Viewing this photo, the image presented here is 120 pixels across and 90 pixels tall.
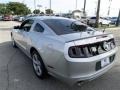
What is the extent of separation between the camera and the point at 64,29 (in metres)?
4.22

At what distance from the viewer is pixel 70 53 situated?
3.13m

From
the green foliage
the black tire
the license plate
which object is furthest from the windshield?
the green foliage

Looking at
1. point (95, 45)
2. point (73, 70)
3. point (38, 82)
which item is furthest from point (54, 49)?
point (38, 82)

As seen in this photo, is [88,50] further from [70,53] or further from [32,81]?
[32,81]

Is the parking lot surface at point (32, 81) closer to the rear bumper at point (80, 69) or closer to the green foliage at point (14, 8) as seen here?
the rear bumper at point (80, 69)

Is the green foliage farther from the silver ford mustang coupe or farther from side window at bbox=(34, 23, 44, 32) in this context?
the silver ford mustang coupe

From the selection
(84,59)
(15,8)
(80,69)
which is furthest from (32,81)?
(15,8)

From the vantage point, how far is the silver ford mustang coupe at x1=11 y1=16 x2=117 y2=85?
3137 mm

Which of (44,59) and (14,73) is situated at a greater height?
(44,59)

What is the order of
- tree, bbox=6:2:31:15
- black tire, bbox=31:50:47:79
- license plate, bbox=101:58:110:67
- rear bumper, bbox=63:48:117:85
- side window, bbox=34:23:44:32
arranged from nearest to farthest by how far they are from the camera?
1. rear bumper, bbox=63:48:117:85
2. license plate, bbox=101:58:110:67
3. black tire, bbox=31:50:47:79
4. side window, bbox=34:23:44:32
5. tree, bbox=6:2:31:15

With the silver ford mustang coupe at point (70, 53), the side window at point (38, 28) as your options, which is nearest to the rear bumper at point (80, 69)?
the silver ford mustang coupe at point (70, 53)

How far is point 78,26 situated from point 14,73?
2.15m

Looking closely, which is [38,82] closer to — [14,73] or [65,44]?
[14,73]

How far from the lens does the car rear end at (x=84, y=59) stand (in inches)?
122
